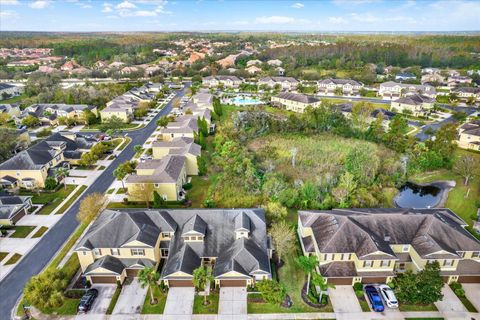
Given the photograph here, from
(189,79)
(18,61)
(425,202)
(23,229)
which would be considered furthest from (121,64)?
(425,202)

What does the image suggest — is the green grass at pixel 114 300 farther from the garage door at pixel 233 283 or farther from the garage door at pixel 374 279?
the garage door at pixel 374 279

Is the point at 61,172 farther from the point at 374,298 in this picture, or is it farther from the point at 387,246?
the point at 387,246

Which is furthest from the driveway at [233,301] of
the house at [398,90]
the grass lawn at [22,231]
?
the house at [398,90]

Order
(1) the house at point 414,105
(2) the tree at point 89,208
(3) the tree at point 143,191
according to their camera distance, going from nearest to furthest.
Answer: (2) the tree at point 89,208 → (3) the tree at point 143,191 → (1) the house at point 414,105

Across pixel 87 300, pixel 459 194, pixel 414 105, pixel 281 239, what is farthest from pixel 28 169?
pixel 414 105

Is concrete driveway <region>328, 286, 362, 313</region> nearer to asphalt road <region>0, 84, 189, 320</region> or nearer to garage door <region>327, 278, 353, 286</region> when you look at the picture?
garage door <region>327, 278, 353, 286</region>

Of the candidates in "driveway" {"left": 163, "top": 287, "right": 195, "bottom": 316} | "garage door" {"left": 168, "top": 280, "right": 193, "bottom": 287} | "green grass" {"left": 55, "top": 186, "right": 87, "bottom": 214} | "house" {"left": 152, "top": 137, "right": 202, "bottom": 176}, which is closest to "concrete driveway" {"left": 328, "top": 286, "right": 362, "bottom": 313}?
"driveway" {"left": 163, "top": 287, "right": 195, "bottom": 316}

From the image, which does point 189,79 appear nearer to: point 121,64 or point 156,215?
point 121,64
